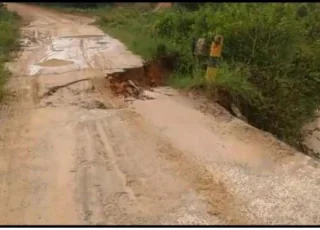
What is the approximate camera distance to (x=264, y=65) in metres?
8.77

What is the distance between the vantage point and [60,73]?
9.01 meters

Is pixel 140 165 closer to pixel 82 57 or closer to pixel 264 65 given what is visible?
pixel 264 65

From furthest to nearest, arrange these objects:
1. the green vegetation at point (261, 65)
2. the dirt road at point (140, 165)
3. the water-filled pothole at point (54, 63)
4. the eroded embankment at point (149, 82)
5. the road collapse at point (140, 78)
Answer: the water-filled pothole at point (54, 63), the road collapse at point (140, 78), the green vegetation at point (261, 65), the eroded embankment at point (149, 82), the dirt road at point (140, 165)

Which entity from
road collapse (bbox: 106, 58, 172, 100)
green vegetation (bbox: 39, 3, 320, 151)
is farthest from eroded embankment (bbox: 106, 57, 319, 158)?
green vegetation (bbox: 39, 3, 320, 151)

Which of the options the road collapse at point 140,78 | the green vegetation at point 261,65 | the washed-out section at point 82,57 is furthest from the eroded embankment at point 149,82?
the washed-out section at point 82,57

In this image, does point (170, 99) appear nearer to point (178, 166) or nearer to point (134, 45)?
point (178, 166)

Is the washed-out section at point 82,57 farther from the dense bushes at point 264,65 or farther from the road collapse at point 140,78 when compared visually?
the dense bushes at point 264,65

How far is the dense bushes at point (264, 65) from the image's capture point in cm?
760

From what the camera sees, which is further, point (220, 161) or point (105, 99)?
point (105, 99)

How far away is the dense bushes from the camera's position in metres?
7.60

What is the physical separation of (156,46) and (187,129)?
5177mm

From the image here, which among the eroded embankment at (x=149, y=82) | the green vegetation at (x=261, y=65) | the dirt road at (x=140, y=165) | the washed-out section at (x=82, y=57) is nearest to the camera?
the dirt road at (x=140, y=165)

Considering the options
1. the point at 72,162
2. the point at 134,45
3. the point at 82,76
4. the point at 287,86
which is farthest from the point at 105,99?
the point at 134,45

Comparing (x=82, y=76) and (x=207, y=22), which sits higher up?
(x=207, y=22)
